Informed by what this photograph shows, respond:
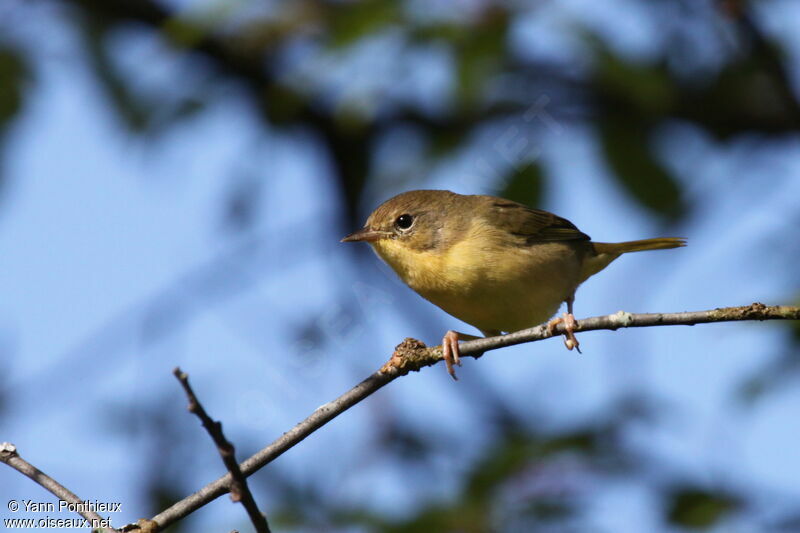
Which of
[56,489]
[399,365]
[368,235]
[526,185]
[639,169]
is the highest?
[368,235]

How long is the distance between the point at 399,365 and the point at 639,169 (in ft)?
6.10

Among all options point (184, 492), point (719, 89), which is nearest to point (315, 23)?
point (719, 89)

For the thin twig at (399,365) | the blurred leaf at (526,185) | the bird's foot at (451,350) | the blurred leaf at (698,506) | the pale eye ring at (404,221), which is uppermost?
the pale eye ring at (404,221)

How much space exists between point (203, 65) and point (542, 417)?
3.30 meters

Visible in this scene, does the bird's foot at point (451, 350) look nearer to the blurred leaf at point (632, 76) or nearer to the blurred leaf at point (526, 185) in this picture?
the blurred leaf at point (526, 185)

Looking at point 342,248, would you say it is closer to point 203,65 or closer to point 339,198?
point 339,198

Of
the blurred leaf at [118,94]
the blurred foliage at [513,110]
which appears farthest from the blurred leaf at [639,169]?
the blurred leaf at [118,94]

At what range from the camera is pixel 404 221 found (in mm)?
5055

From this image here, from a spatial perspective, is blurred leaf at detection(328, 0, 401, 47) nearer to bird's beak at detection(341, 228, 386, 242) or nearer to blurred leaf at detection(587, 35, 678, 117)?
blurred leaf at detection(587, 35, 678, 117)

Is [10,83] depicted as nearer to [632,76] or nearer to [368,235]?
[368,235]

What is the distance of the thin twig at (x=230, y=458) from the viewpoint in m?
1.83

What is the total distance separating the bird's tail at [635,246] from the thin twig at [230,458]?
11.7 ft

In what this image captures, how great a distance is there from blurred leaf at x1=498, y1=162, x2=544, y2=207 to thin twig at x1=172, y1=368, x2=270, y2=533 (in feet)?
6.67

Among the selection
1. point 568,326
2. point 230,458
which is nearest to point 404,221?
point 568,326
